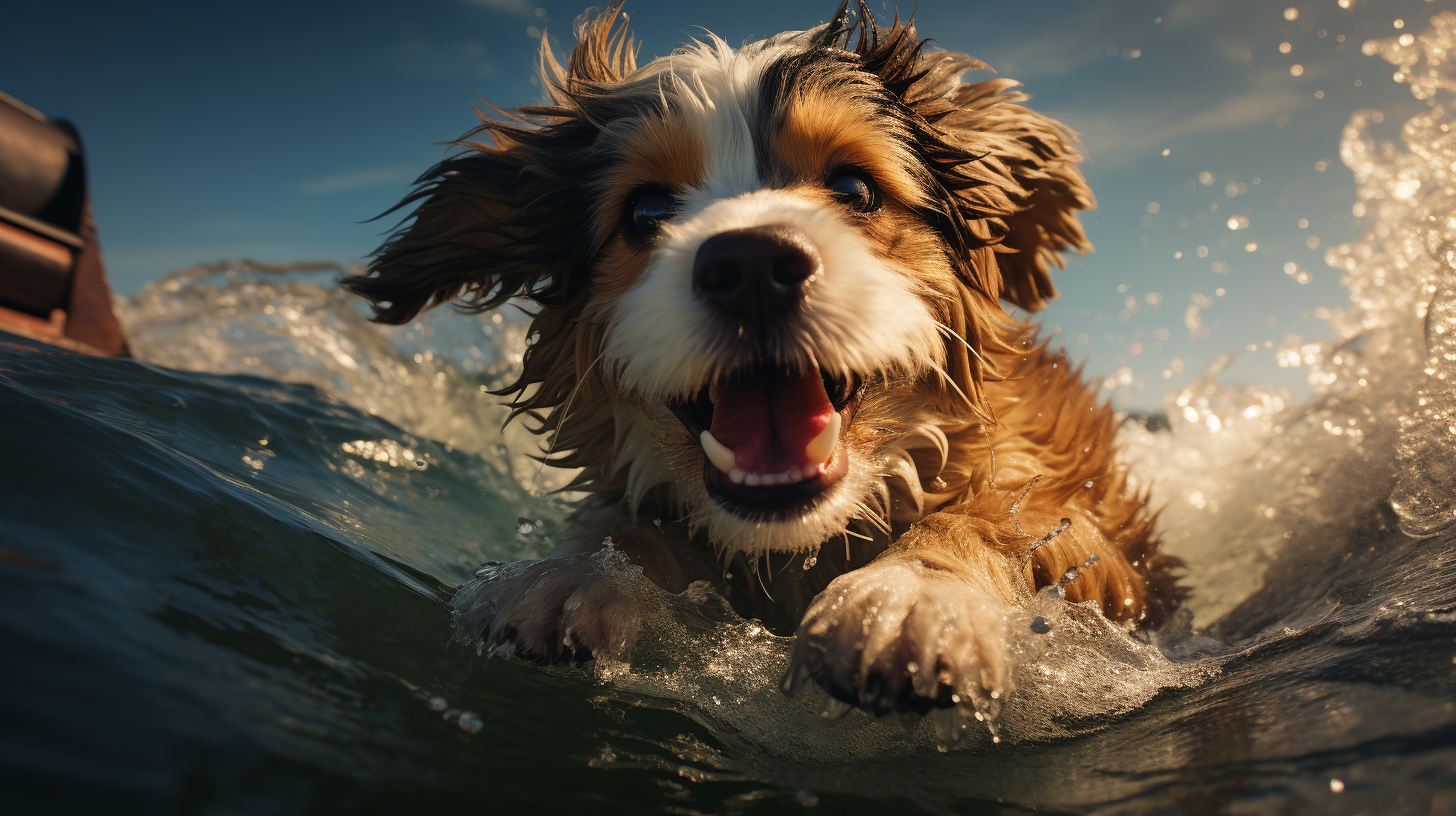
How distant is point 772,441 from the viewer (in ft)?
7.75

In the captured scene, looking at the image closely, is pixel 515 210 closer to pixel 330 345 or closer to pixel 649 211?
pixel 649 211

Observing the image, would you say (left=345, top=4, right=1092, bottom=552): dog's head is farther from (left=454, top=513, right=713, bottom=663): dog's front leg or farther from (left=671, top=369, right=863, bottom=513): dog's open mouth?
(left=454, top=513, right=713, bottom=663): dog's front leg

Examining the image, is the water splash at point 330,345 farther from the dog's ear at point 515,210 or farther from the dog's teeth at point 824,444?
the dog's teeth at point 824,444

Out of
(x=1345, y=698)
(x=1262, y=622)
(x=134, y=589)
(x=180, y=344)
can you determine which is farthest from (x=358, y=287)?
(x=180, y=344)

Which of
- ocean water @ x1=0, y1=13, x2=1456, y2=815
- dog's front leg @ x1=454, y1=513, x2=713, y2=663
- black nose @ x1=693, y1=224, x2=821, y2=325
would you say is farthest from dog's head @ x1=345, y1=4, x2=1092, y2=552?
ocean water @ x1=0, y1=13, x2=1456, y2=815

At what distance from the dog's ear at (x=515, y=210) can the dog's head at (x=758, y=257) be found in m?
0.01

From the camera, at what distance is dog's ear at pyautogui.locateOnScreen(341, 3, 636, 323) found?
2758 millimetres

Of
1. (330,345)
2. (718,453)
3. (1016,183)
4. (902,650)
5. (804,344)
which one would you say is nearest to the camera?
(902,650)

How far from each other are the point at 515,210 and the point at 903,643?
6.82 ft

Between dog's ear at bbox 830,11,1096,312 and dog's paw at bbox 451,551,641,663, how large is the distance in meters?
1.51

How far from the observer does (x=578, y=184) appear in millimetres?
2701

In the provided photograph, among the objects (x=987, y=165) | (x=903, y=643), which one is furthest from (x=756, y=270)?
(x=987, y=165)

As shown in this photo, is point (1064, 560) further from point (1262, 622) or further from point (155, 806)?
point (155, 806)

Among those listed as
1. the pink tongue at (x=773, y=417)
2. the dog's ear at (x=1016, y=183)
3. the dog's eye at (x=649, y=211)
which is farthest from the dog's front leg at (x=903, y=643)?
the dog's ear at (x=1016, y=183)
